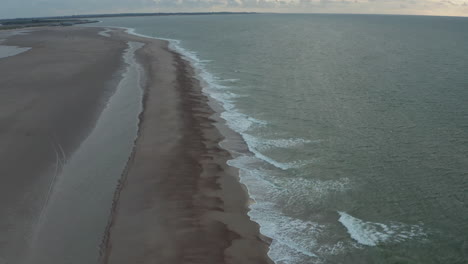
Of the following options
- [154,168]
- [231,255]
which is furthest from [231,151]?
[231,255]

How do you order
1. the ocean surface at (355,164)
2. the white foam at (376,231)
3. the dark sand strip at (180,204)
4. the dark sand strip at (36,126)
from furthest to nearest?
1. the dark sand strip at (36,126)
2. the white foam at (376,231)
3. the ocean surface at (355,164)
4. the dark sand strip at (180,204)

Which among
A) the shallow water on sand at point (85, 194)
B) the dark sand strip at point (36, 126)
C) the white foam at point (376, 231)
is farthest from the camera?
the dark sand strip at point (36, 126)

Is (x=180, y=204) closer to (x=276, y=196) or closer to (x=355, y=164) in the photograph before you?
(x=276, y=196)

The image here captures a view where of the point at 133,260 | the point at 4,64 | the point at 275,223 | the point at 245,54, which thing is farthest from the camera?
the point at 245,54

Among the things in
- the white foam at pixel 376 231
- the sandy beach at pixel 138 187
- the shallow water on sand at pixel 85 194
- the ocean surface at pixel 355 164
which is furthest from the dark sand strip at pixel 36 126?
the white foam at pixel 376 231

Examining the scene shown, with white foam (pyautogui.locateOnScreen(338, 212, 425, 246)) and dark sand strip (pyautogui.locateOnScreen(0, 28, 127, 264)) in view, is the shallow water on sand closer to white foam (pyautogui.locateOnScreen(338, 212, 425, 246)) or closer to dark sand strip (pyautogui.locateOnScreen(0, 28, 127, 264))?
dark sand strip (pyautogui.locateOnScreen(0, 28, 127, 264))

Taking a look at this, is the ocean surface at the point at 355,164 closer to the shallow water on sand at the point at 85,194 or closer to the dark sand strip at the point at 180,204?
the dark sand strip at the point at 180,204

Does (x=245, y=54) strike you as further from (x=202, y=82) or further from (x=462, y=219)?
(x=462, y=219)
